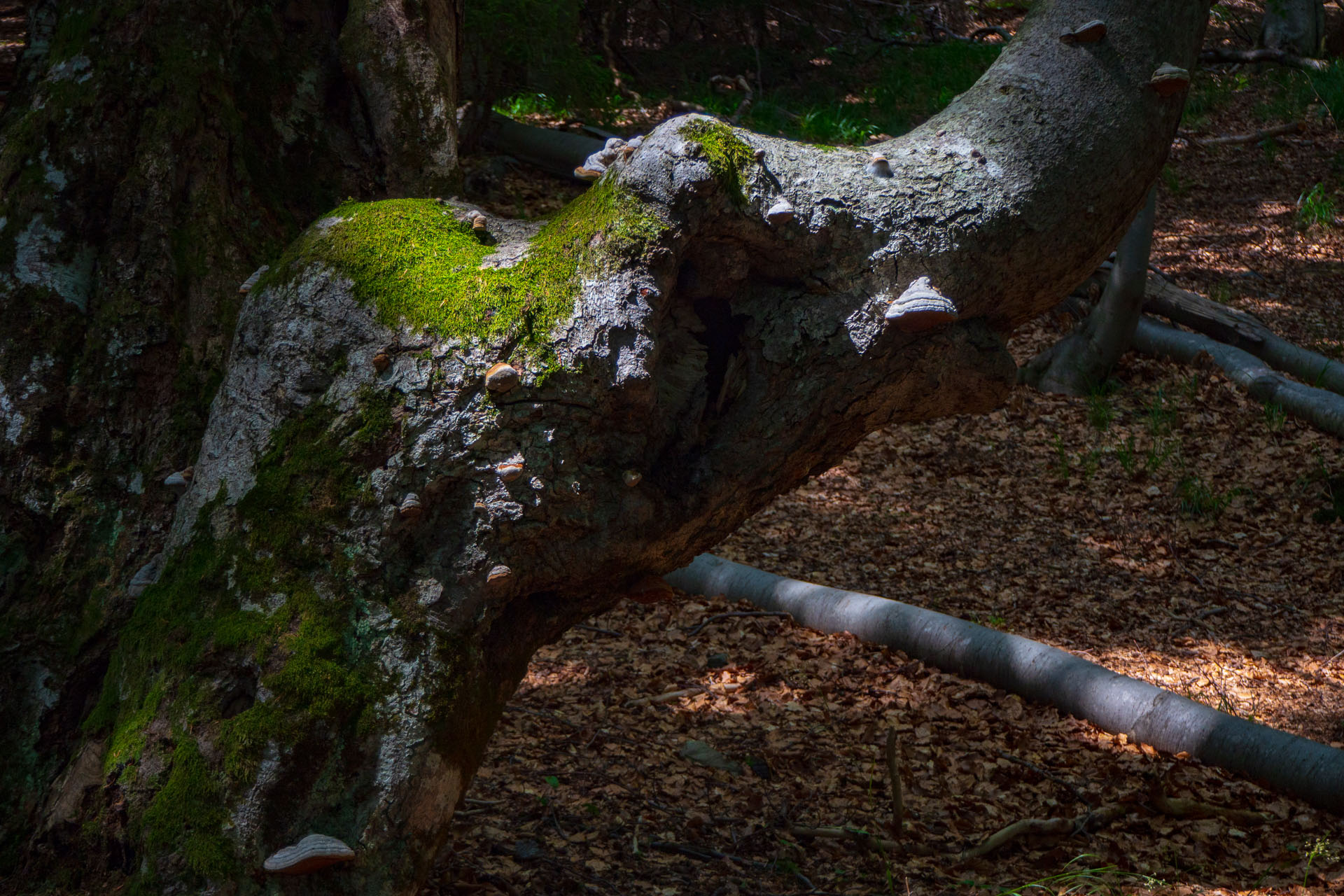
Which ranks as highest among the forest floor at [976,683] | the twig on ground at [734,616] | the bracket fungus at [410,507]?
the bracket fungus at [410,507]

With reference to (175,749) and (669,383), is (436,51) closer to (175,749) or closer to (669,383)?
(669,383)

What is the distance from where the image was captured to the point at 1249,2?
17547 mm

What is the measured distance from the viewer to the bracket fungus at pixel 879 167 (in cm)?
241

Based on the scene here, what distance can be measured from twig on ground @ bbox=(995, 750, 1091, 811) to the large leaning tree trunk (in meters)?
2.16

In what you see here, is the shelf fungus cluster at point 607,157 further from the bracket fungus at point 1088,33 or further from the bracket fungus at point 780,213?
the bracket fungus at point 1088,33

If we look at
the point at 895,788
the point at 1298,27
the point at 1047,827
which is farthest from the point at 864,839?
the point at 1298,27

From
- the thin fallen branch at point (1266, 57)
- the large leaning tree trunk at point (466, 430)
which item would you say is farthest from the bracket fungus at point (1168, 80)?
the thin fallen branch at point (1266, 57)

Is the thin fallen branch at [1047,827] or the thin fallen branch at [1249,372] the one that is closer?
the thin fallen branch at [1047,827]

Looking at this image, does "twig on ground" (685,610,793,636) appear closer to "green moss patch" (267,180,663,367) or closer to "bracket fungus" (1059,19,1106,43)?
"green moss patch" (267,180,663,367)

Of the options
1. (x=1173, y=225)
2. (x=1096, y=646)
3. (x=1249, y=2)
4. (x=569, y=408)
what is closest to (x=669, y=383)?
(x=569, y=408)

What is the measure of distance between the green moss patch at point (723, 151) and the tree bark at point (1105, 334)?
6.66 meters

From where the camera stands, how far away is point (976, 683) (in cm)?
489

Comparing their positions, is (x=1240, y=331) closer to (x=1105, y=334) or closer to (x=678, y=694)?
(x=1105, y=334)

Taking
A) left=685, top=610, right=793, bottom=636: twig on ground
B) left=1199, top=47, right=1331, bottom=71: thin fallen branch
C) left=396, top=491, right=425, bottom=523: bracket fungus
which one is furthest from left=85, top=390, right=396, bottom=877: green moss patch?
left=1199, top=47, right=1331, bottom=71: thin fallen branch
